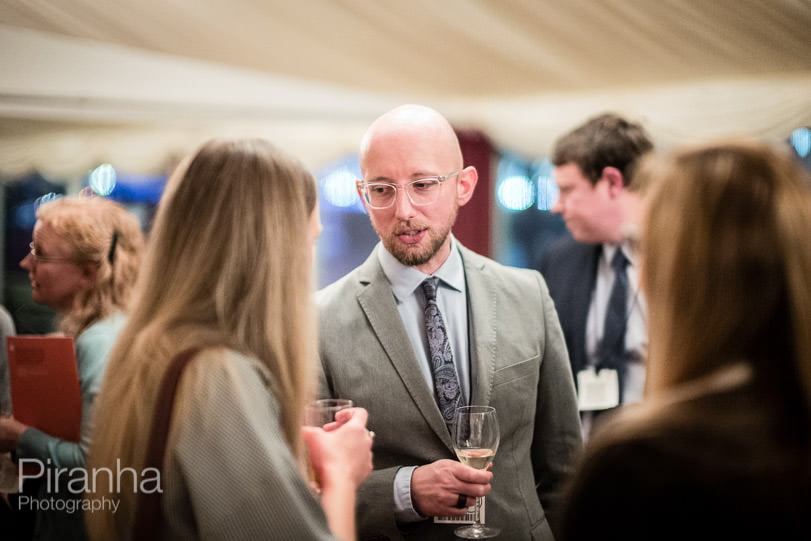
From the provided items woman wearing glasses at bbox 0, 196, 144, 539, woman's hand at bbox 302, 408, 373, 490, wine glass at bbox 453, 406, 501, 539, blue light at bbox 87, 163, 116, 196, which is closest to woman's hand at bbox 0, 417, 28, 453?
woman wearing glasses at bbox 0, 196, 144, 539

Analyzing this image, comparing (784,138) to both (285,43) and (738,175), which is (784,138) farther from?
(738,175)

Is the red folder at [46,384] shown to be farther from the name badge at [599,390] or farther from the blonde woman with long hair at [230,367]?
the name badge at [599,390]

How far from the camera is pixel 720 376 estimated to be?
3.10ft

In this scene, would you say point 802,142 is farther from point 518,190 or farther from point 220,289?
point 220,289

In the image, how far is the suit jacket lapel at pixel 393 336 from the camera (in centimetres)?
188

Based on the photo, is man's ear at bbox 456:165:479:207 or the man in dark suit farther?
the man in dark suit

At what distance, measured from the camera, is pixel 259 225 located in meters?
1.24

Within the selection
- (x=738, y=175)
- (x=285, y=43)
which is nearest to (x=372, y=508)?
(x=738, y=175)

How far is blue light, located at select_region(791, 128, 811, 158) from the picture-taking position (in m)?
4.76

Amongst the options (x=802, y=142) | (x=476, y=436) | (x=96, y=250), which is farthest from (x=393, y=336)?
(x=802, y=142)

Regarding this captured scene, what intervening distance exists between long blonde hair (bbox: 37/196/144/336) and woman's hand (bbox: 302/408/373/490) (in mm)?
1171

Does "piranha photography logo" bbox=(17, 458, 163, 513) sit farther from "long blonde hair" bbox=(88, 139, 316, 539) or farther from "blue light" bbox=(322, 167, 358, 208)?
"blue light" bbox=(322, 167, 358, 208)

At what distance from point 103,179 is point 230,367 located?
4.98 metres

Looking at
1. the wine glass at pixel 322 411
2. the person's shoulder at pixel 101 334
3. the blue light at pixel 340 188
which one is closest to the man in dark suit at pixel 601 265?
the wine glass at pixel 322 411
